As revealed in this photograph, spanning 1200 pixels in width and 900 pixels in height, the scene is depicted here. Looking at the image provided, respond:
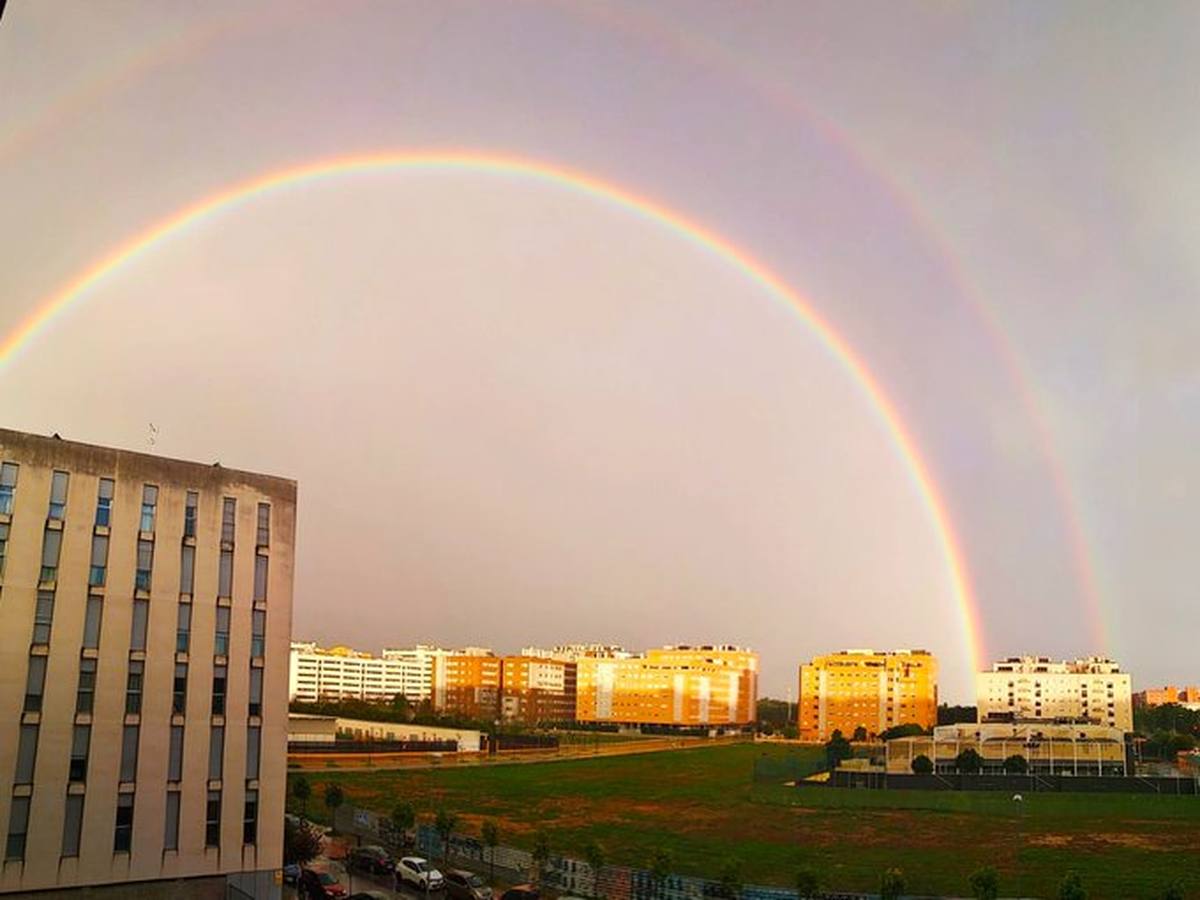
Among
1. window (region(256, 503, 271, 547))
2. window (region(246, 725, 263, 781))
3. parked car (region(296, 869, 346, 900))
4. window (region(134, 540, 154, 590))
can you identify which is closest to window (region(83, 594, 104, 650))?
window (region(134, 540, 154, 590))

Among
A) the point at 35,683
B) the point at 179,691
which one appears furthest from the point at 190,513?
the point at 35,683

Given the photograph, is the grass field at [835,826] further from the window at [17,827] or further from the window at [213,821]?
the window at [17,827]

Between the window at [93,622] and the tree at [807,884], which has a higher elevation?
the window at [93,622]

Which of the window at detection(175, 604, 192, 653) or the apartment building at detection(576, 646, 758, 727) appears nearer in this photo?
the window at detection(175, 604, 192, 653)

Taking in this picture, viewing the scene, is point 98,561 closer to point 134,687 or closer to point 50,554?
point 50,554

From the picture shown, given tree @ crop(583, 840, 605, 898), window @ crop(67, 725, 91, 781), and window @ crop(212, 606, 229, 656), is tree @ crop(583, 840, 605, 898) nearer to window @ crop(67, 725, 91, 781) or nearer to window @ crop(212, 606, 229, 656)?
window @ crop(212, 606, 229, 656)

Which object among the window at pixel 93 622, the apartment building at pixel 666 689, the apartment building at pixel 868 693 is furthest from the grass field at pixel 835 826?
the apartment building at pixel 666 689

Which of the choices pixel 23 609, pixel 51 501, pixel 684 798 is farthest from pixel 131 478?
pixel 684 798
